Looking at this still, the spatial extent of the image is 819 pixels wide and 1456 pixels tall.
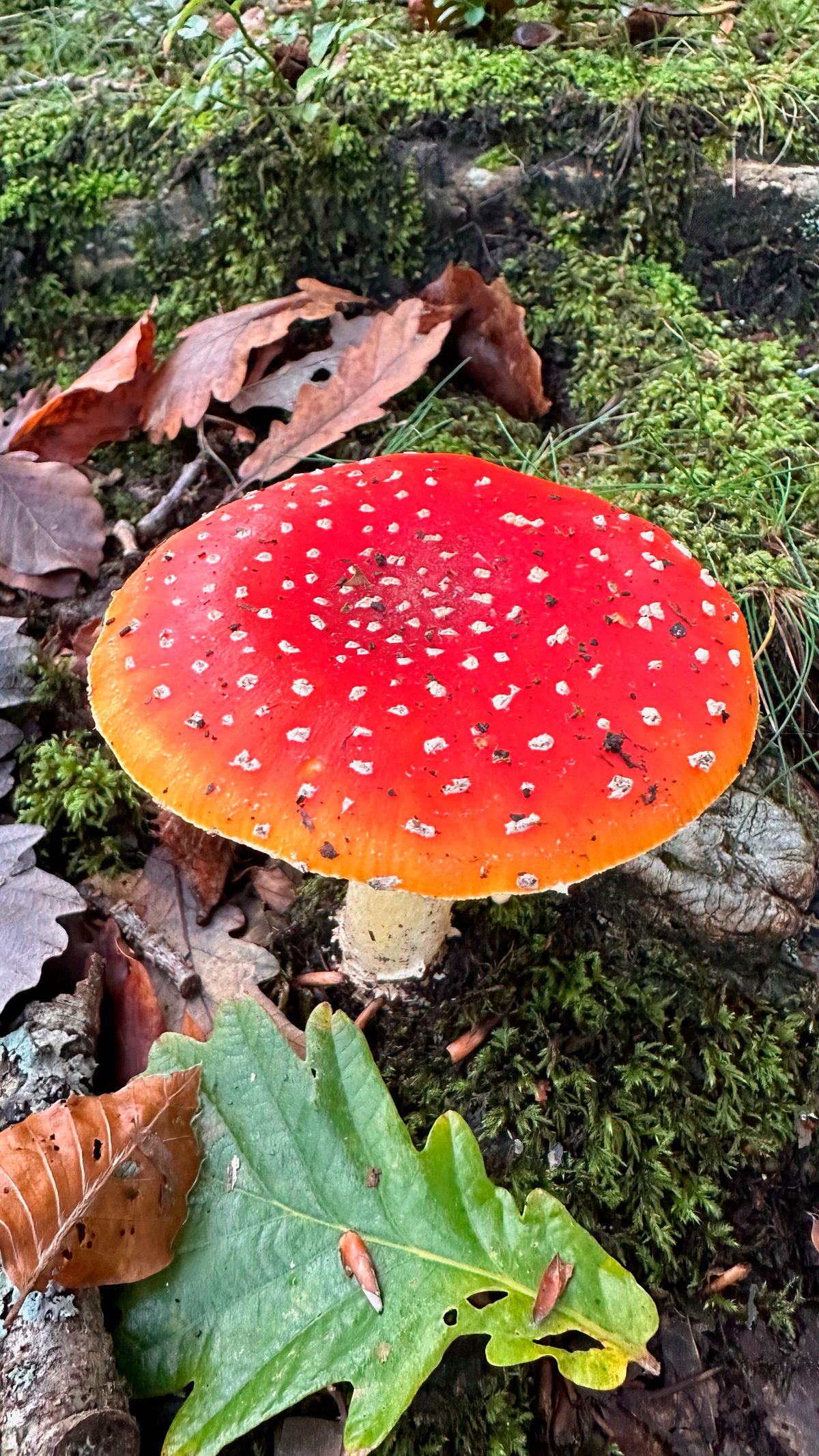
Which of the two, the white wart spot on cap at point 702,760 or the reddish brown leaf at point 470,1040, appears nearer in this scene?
the white wart spot on cap at point 702,760

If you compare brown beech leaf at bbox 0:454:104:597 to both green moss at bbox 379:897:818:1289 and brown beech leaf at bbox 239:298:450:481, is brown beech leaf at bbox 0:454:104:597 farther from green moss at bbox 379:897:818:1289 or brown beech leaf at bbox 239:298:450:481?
green moss at bbox 379:897:818:1289

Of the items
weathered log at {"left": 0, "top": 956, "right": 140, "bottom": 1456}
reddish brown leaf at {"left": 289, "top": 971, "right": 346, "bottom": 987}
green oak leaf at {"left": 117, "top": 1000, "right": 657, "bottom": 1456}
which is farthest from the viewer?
reddish brown leaf at {"left": 289, "top": 971, "right": 346, "bottom": 987}

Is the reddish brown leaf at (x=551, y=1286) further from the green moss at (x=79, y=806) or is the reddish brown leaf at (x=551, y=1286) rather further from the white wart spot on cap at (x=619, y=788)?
the green moss at (x=79, y=806)

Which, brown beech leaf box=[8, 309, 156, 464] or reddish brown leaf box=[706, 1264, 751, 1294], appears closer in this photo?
reddish brown leaf box=[706, 1264, 751, 1294]

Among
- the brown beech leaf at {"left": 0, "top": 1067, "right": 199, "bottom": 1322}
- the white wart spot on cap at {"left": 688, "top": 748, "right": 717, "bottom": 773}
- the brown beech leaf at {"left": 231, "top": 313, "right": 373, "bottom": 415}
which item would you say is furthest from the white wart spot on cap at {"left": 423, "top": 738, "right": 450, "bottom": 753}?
the brown beech leaf at {"left": 231, "top": 313, "right": 373, "bottom": 415}

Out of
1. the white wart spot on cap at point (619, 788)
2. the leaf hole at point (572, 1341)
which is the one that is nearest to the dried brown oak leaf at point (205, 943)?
the leaf hole at point (572, 1341)
